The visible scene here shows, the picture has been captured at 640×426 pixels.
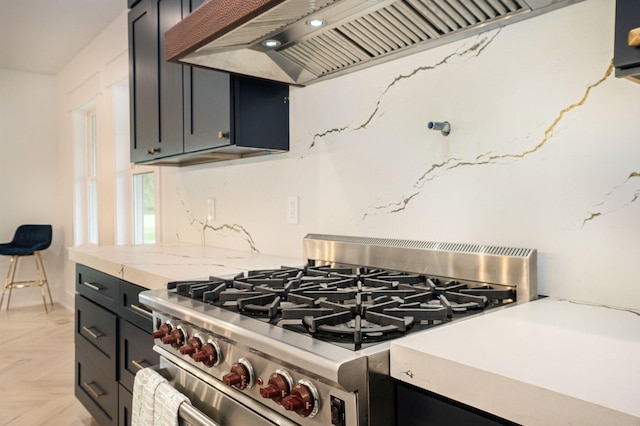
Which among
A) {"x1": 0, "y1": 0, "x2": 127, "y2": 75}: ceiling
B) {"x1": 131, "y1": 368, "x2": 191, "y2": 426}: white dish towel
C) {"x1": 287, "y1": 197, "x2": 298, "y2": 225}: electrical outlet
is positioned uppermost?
{"x1": 0, "y1": 0, "x2": 127, "y2": 75}: ceiling

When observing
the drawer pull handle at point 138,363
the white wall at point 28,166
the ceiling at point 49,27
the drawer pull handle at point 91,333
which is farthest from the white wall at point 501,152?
the white wall at point 28,166

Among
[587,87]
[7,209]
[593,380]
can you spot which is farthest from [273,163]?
[7,209]

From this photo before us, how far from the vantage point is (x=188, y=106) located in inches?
86.3

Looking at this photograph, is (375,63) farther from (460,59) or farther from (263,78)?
(263,78)

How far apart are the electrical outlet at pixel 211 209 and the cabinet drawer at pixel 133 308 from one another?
0.85 m

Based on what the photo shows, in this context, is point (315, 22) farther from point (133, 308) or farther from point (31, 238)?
point (31, 238)

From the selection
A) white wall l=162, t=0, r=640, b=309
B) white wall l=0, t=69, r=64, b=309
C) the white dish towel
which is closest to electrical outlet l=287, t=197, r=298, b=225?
white wall l=162, t=0, r=640, b=309

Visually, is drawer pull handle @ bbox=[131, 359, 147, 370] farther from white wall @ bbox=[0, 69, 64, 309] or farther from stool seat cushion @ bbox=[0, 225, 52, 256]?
white wall @ bbox=[0, 69, 64, 309]

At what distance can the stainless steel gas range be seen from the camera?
795 mm

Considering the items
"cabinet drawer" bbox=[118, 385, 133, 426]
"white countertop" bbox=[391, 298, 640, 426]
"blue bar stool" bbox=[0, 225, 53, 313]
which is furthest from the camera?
"blue bar stool" bbox=[0, 225, 53, 313]

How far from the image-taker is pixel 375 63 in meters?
1.60

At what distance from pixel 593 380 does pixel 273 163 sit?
68.8 inches

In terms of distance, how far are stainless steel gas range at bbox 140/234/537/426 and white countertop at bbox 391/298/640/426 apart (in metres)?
0.07

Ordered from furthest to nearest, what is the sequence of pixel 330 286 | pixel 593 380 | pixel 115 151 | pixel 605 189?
1. pixel 115 151
2. pixel 330 286
3. pixel 605 189
4. pixel 593 380
